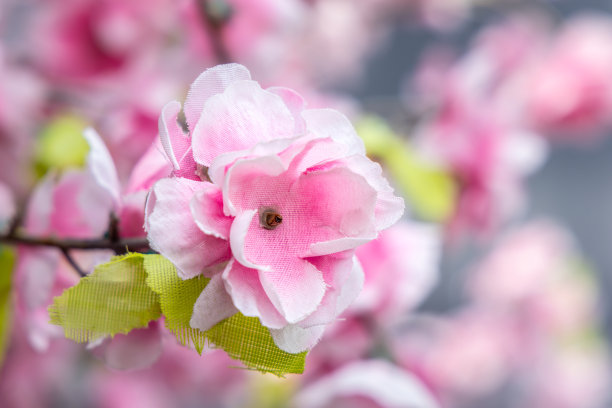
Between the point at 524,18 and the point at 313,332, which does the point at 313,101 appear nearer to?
the point at 313,332

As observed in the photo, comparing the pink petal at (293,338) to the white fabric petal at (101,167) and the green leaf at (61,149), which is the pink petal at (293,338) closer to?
the white fabric petal at (101,167)

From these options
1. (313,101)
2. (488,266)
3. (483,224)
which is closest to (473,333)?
(488,266)

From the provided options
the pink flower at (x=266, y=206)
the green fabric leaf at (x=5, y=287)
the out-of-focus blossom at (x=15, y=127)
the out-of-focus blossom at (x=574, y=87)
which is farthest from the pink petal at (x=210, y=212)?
the out-of-focus blossom at (x=574, y=87)

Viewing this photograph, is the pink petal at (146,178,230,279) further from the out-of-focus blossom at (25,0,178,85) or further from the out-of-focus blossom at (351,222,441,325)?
the out-of-focus blossom at (25,0,178,85)

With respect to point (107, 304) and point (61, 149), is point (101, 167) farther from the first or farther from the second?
point (61, 149)

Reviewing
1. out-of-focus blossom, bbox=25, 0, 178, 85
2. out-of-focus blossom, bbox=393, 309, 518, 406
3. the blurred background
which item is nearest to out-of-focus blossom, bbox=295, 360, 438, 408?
the blurred background
